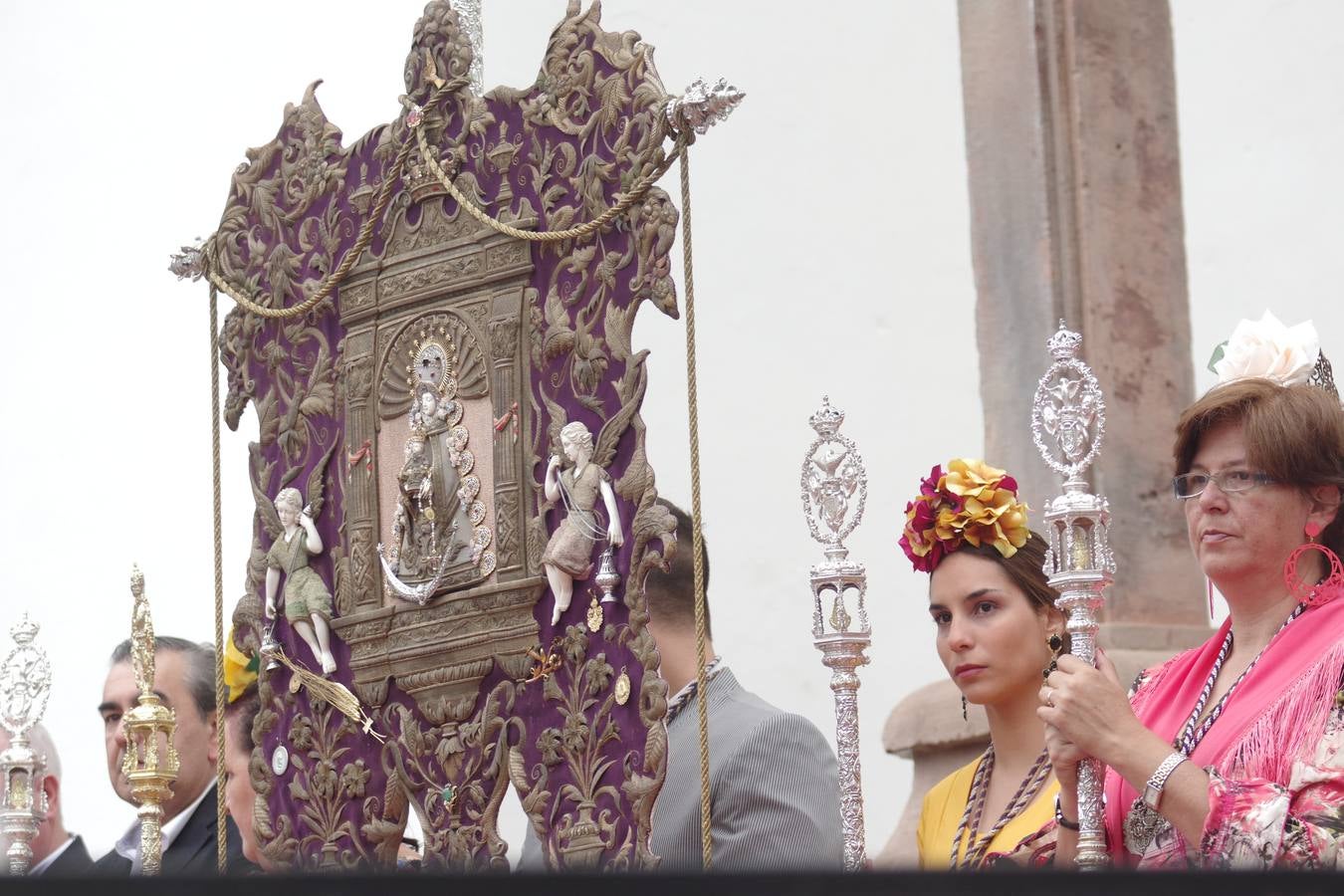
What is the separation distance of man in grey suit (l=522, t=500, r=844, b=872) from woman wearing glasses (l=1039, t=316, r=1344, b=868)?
711mm

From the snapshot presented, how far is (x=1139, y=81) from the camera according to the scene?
6.05 metres

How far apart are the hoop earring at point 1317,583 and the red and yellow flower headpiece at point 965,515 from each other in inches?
26.7

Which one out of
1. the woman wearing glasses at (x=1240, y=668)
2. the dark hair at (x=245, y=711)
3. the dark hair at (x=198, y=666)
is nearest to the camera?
the woman wearing glasses at (x=1240, y=668)

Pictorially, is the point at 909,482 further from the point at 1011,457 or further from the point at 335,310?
the point at 335,310

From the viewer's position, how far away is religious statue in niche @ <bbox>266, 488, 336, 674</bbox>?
14.4 ft

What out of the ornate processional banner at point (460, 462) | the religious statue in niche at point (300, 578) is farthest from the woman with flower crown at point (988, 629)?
the religious statue in niche at point (300, 578)

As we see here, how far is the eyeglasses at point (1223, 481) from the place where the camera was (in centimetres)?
318

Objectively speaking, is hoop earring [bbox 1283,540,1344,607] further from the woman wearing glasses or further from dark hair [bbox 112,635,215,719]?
dark hair [bbox 112,635,215,719]

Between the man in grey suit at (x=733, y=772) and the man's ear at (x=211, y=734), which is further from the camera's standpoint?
the man's ear at (x=211, y=734)

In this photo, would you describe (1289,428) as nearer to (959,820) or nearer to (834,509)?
(834,509)

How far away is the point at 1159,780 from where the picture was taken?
117 inches

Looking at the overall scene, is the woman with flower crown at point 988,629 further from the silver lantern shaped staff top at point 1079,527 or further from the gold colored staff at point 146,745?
the gold colored staff at point 146,745

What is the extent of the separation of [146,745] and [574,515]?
1.17 meters

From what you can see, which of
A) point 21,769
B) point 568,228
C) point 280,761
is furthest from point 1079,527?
point 21,769
